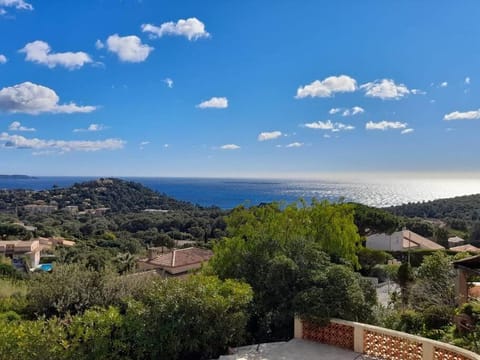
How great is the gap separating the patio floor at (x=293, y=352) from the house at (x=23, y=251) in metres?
36.8

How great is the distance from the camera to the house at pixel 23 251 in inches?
1527

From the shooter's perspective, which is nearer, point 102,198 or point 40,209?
point 40,209

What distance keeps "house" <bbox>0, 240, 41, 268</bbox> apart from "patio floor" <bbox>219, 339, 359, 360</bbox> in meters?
36.8

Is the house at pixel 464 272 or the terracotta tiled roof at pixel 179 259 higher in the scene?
the house at pixel 464 272

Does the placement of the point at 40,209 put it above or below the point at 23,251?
below

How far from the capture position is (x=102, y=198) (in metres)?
113

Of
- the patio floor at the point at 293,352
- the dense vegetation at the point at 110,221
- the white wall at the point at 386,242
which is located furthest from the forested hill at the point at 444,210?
the patio floor at the point at 293,352

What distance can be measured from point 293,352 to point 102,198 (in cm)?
11296

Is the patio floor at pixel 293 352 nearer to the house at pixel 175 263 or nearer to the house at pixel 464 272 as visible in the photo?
the house at pixel 464 272

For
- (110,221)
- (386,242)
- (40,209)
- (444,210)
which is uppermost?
(386,242)

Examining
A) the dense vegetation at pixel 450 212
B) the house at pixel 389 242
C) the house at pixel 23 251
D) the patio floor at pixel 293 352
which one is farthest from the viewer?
the dense vegetation at pixel 450 212

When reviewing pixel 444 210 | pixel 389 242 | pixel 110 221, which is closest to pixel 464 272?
pixel 389 242

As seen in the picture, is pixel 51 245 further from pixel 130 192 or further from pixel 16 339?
pixel 130 192

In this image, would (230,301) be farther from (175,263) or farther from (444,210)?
(444,210)
